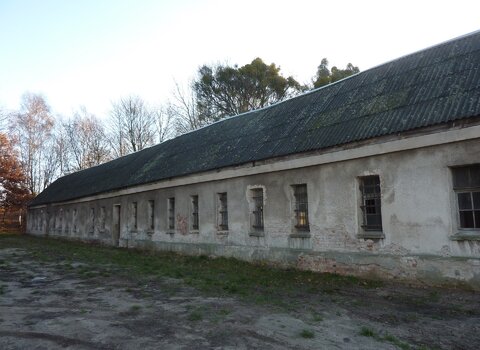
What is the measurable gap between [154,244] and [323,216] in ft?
32.2

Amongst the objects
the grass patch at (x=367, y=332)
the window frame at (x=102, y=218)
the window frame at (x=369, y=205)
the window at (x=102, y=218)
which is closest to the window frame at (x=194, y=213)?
the window frame at (x=369, y=205)

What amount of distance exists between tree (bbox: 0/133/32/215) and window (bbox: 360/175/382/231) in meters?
38.9

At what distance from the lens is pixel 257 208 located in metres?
13.7

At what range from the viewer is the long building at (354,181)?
8.84 metres

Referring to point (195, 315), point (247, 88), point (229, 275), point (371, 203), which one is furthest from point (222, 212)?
point (247, 88)

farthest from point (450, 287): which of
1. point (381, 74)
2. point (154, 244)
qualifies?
point (154, 244)

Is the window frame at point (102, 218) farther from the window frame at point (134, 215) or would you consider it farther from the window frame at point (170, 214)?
the window frame at point (170, 214)

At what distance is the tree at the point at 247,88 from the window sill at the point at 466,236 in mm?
26641

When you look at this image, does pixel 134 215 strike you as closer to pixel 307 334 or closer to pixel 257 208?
pixel 257 208

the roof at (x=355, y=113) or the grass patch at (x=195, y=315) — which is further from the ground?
the roof at (x=355, y=113)

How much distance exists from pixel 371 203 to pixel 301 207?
91.3 inches

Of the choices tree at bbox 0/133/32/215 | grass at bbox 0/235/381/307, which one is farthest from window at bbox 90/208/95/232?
tree at bbox 0/133/32/215

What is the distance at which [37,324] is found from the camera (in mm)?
6191

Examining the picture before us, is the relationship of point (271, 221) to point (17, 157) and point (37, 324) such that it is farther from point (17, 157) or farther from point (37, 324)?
point (17, 157)
